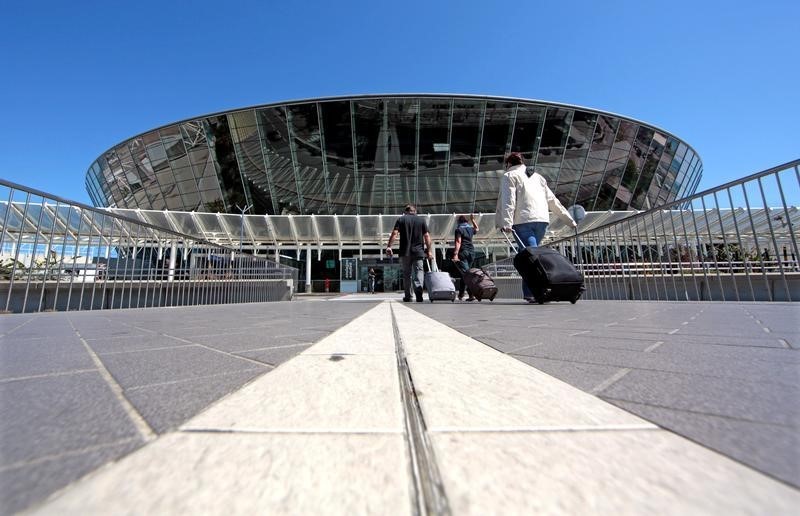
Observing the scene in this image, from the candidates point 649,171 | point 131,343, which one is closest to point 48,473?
point 131,343

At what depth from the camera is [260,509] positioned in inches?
13.9

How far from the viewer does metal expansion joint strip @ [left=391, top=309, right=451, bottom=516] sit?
1.17ft

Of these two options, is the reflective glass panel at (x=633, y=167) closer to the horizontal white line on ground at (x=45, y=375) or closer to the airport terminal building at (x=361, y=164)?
the airport terminal building at (x=361, y=164)

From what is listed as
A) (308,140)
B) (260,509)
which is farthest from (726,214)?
(308,140)

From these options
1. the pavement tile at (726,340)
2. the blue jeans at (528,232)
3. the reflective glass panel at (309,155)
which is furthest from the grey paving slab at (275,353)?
the reflective glass panel at (309,155)

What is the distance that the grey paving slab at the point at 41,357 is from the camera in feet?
3.54

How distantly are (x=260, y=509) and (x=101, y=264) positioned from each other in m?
6.70

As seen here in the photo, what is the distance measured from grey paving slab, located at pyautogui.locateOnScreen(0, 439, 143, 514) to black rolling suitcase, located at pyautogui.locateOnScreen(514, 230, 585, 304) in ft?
14.8

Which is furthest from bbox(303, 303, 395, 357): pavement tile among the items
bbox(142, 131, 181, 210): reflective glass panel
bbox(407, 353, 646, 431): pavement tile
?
bbox(142, 131, 181, 210): reflective glass panel

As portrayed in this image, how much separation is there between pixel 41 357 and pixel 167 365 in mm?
631

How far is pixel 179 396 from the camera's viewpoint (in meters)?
0.79

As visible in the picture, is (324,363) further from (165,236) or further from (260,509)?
Result: (165,236)

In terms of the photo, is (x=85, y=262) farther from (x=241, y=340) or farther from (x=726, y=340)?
(x=726, y=340)

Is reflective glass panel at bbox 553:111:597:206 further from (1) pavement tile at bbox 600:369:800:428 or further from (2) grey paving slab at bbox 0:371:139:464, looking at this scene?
(2) grey paving slab at bbox 0:371:139:464
